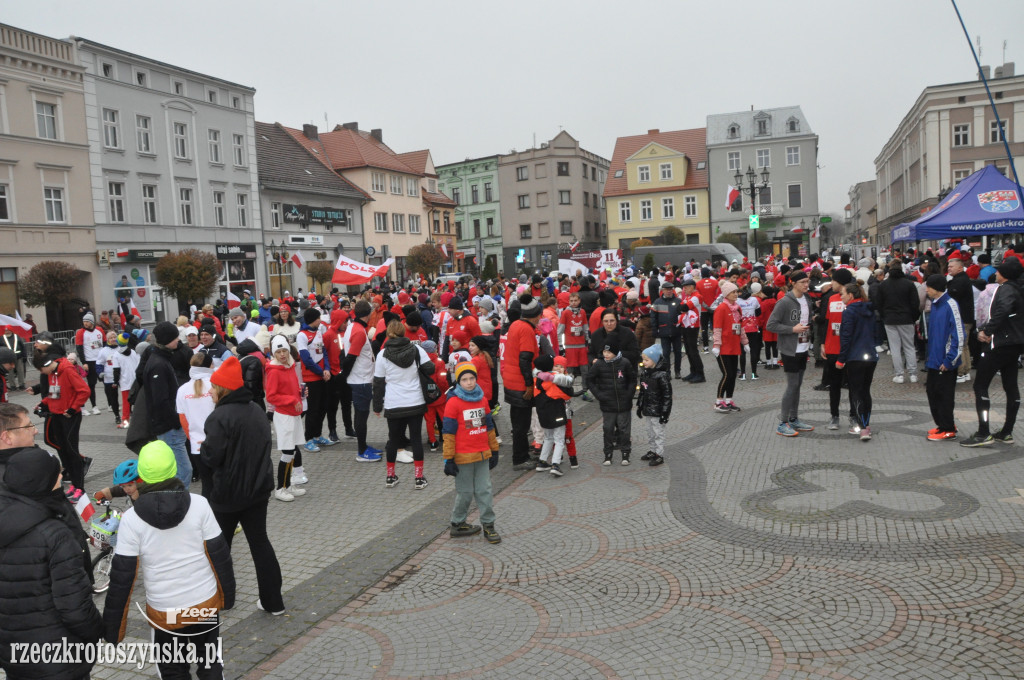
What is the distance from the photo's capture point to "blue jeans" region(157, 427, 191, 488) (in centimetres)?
760

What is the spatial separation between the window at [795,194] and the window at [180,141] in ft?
150

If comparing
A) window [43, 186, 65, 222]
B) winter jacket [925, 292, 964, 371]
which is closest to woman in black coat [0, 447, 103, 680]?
winter jacket [925, 292, 964, 371]

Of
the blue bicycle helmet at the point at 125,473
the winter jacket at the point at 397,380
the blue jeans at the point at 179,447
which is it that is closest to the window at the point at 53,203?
the blue jeans at the point at 179,447

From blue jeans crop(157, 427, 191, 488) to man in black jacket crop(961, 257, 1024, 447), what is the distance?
8.96m

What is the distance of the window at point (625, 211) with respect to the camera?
209 ft

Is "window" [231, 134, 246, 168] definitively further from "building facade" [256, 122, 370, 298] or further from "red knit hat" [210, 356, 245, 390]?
"red knit hat" [210, 356, 245, 390]

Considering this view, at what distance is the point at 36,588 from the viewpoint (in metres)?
3.38

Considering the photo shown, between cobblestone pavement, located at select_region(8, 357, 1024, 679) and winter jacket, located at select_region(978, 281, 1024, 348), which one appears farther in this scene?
winter jacket, located at select_region(978, 281, 1024, 348)

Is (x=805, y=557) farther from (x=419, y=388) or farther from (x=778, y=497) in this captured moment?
(x=419, y=388)

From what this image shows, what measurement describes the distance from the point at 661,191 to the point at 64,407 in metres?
58.9

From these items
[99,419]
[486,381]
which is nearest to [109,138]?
[99,419]

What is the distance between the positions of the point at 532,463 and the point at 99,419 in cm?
1004

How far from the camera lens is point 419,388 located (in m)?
8.54

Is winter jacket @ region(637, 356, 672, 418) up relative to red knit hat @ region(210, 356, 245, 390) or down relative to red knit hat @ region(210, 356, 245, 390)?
down
